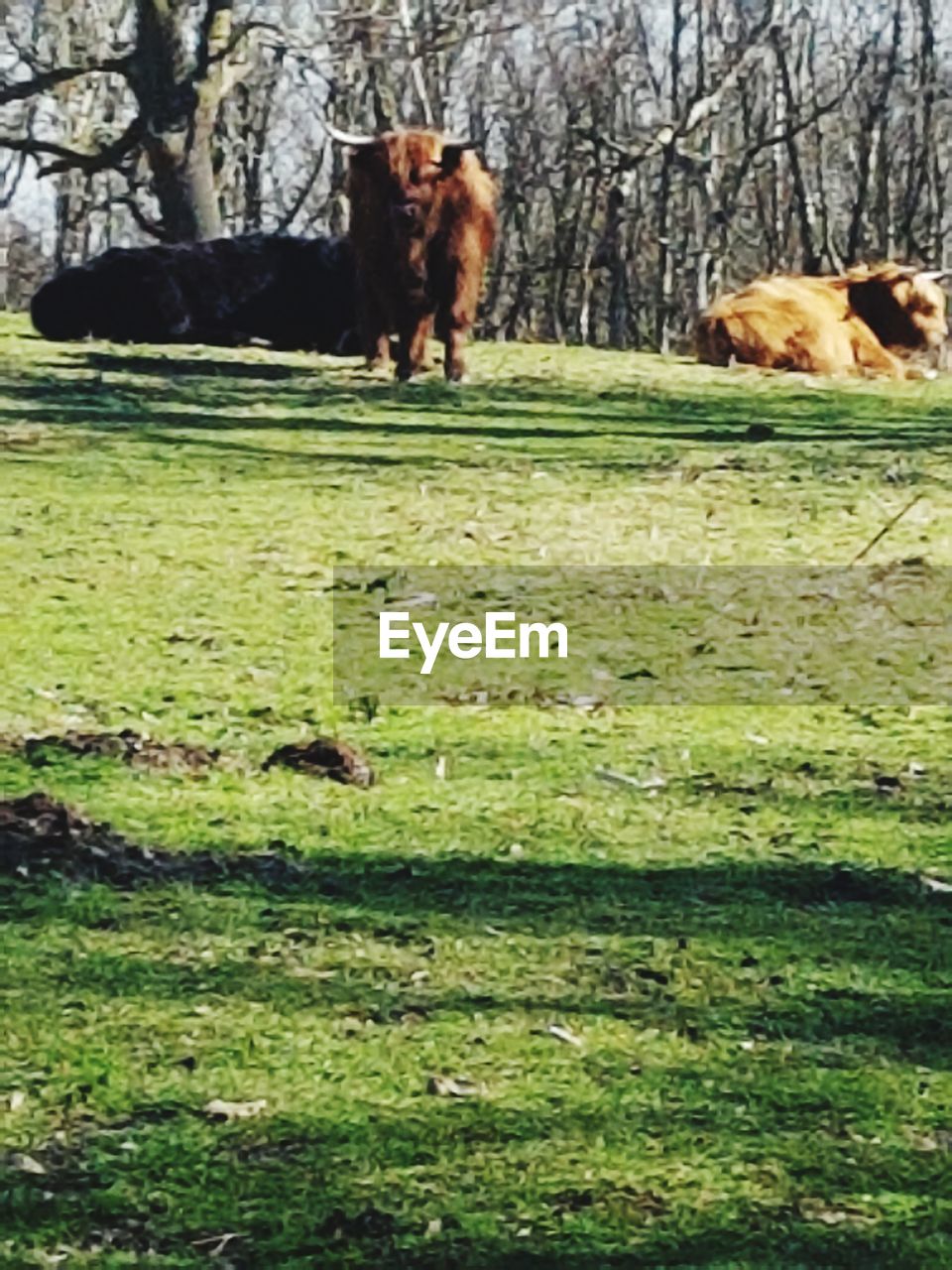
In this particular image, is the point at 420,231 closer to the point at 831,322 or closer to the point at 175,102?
the point at 831,322

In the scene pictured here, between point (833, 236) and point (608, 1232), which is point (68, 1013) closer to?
point (608, 1232)

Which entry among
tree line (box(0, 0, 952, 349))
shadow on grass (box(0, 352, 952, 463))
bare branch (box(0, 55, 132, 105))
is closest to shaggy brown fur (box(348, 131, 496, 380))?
shadow on grass (box(0, 352, 952, 463))

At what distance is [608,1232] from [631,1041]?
0.87 metres

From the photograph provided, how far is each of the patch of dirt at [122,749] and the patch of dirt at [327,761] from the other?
18 cm

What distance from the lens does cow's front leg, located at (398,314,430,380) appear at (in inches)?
574

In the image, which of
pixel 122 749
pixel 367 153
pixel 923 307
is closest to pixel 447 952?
pixel 122 749

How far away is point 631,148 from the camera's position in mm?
38500

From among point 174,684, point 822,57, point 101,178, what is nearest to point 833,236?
point 822,57

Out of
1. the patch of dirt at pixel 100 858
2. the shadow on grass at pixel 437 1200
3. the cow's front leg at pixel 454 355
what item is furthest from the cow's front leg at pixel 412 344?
the shadow on grass at pixel 437 1200

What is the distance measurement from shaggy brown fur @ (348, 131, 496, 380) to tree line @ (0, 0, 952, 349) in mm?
22283

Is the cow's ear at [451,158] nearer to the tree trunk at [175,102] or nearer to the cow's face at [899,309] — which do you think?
the cow's face at [899,309]

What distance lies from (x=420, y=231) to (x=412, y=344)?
2.22 feet

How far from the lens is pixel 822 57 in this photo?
44.2 metres

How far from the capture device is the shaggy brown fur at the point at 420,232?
14.2 meters
